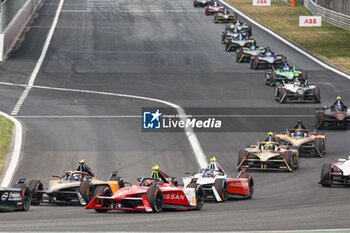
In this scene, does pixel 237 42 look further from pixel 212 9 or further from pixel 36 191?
pixel 36 191

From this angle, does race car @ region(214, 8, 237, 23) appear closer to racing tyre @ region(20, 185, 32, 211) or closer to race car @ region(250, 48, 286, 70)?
race car @ region(250, 48, 286, 70)

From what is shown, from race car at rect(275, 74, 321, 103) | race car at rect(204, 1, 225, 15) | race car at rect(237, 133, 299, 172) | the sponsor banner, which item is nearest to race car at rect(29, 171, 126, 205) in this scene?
race car at rect(237, 133, 299, 172)

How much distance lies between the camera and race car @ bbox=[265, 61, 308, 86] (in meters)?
46.5

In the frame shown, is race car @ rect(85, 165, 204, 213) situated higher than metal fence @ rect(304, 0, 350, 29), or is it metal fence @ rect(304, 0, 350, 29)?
race car @ rect(85, 165, 204, 213)

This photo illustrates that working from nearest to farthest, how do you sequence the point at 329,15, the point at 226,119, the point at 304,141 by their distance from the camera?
the point at 304,141, the point at 226,119, the point at 329,15

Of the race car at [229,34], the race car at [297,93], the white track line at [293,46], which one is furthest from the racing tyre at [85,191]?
the race car at [229,34]

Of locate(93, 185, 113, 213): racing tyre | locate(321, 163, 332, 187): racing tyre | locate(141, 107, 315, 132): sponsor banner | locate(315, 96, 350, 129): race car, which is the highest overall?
locate(93, 185, 113, 213): racing tyre

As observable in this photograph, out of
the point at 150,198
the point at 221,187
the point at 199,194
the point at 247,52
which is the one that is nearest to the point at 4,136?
the point at 221,187

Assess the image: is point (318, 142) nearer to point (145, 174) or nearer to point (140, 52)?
point (145, 174)

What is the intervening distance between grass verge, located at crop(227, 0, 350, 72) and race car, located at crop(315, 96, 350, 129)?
18.6m

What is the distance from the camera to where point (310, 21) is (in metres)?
72.6

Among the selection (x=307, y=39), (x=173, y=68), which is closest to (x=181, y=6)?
(x=307, y=39)

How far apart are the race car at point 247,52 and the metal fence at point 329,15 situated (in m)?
19.5

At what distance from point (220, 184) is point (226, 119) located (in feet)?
51.2
